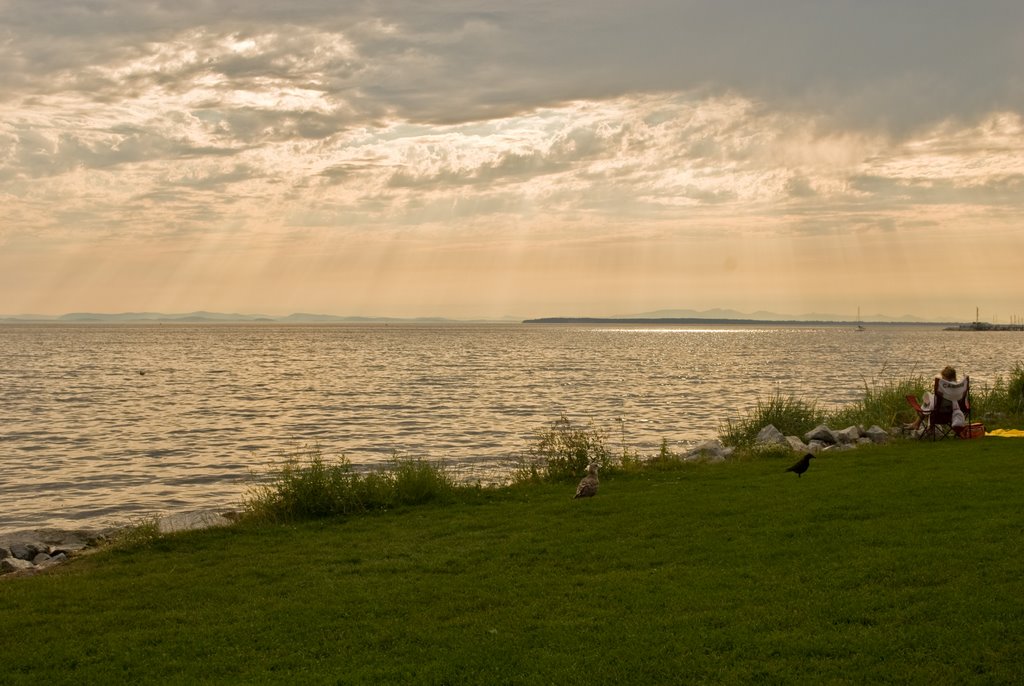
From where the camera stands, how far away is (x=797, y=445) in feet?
70.6

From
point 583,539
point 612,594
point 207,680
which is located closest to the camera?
point 207,680

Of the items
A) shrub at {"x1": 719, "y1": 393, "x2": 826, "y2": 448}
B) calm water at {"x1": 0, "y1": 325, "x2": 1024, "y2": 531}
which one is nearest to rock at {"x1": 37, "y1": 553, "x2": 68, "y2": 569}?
calm water at {"x1": 0, "y1": 325, "x2": 1024, "y2": 531}

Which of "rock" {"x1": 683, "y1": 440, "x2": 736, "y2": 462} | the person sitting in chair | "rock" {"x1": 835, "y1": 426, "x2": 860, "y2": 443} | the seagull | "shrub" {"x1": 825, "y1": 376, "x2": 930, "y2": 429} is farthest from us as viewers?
"shrub" {"x1": 825, "y1": 376, "x2": 930, "y2": 429}

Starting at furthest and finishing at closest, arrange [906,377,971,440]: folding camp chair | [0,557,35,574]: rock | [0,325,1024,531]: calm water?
[0,325,1024,531]: calm water, [906,377,971,440]: folding camp chair, [0,557,35,574]: rock

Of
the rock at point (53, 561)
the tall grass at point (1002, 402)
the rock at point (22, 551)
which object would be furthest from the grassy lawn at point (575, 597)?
the tall grass at point (1002, 402)

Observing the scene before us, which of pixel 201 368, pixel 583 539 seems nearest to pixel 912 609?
pixel 583 539

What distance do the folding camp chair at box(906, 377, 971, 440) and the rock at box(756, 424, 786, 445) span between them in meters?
3.48

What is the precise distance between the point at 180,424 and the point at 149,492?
54.1 ft

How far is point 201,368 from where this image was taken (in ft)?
282

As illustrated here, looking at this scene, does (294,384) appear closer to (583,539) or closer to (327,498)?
(327,498)

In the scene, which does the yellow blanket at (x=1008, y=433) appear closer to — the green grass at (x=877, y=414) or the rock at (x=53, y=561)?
the green grass at (x=877, y=414)

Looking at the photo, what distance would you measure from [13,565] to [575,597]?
10.2 meters

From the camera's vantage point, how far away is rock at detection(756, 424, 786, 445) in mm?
22256

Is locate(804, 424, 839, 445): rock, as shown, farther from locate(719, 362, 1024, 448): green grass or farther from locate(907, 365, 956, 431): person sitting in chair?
locate(907, 365, 956, 431): person sitting in chair
